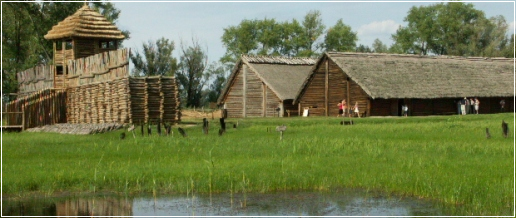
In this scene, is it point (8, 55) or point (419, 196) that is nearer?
point (419, 196)

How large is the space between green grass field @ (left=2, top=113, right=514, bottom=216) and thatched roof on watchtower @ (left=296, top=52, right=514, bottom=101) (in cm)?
2413

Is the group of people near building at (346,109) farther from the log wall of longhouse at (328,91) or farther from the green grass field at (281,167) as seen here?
the green grass field at (281,167)

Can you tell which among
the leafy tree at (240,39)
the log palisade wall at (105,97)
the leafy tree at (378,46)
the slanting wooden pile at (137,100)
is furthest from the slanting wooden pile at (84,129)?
the leafy tree at (378,46)

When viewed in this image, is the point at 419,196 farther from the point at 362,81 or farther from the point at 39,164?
the point at 362,81

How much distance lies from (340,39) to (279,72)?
43.5m

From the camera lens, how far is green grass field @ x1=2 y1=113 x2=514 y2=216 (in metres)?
15.9

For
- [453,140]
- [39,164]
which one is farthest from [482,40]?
[39,164]

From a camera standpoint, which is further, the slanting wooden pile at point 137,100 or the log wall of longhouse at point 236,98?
the log wall of longhouse at point 236,98

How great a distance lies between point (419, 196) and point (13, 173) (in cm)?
881

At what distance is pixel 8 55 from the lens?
214 ft

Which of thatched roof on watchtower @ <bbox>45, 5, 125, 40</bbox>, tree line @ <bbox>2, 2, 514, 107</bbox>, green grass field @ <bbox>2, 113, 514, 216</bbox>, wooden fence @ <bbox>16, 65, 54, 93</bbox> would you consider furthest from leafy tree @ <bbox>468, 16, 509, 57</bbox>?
green grass field @ <bbox>2, 113, 514, 216</bbox>

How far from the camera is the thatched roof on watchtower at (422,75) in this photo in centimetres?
5225

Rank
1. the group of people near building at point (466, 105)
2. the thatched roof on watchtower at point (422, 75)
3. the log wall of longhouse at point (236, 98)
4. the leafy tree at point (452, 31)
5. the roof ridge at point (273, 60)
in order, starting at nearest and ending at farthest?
1. the thatched roof on watchtower at point (422, 75)
2. the group of people near building at point (466, 105)
3. the roof ridge at point (273, 60)
4. the log wall of longhouse at point (236, 98)
5. the leafy tree at point (452, 31)

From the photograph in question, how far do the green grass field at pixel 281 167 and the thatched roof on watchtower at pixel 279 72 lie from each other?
32140mm
